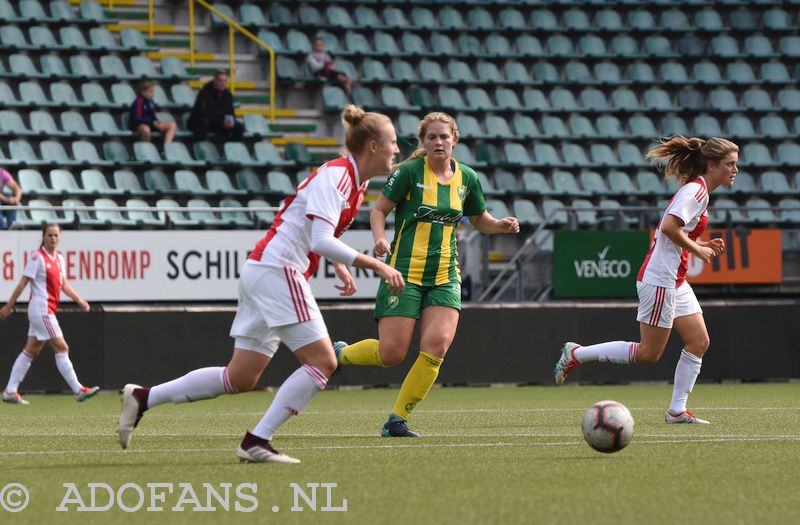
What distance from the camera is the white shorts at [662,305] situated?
9602mm

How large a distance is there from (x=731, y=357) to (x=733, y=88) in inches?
296

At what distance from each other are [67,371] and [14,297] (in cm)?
102

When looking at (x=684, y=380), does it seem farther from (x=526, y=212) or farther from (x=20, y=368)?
(x=526, y=212)

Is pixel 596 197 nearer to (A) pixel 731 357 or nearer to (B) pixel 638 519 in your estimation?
(A) pixel 731 357

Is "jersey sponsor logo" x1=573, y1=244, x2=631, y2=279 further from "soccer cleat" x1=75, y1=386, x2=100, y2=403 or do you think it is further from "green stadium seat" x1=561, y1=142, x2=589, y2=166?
"soccer cleat" x1=75, y1=386, x2=100, y2=403

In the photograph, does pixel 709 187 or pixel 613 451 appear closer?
pixel 613 451

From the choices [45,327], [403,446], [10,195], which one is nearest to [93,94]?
[10,195]

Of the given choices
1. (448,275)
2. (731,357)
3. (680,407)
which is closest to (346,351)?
(448,275)

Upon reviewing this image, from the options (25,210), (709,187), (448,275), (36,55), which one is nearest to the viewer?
(448,275)

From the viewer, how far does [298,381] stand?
6566mm

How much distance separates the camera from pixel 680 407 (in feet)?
32.1

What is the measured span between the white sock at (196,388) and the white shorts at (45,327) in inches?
308

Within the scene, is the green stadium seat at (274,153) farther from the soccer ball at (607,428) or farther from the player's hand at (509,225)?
the soccer ball at (607,428)

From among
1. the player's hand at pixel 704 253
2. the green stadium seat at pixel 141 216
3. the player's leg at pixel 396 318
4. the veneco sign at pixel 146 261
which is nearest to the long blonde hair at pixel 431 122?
the player's leg at pixel 396 318
